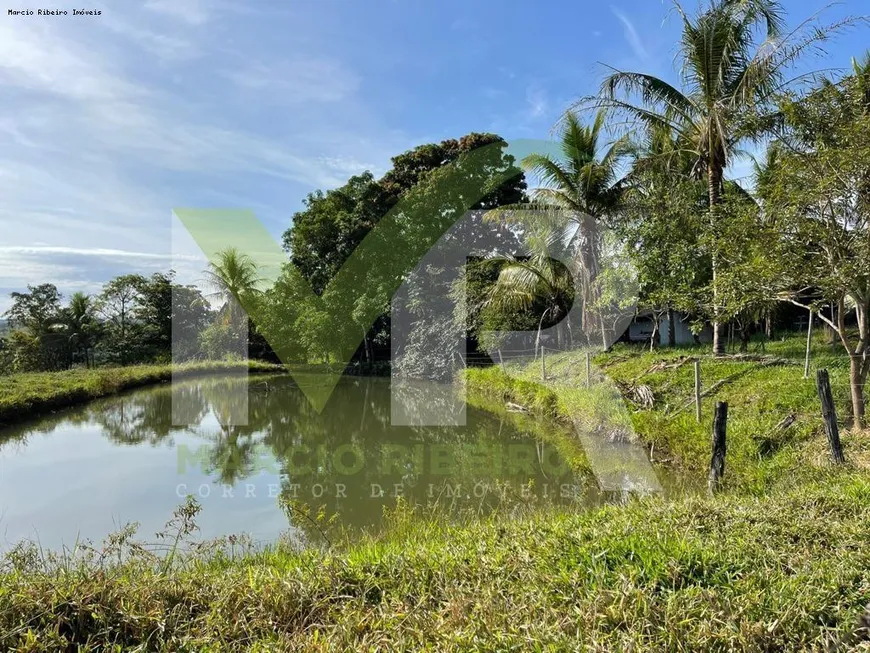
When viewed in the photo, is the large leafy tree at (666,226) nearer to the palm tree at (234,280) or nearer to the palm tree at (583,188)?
the palm tree at (583,188)

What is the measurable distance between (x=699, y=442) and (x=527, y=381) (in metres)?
5.93

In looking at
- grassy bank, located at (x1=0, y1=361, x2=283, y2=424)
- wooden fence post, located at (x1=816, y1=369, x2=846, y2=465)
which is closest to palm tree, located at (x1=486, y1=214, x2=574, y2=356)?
wooden fence post, located at (x1=816, y1=369, x2=846, y2=465)

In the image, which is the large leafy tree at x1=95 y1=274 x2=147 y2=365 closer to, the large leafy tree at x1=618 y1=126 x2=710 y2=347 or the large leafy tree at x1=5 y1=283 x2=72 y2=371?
the large leafy tree at x1=5 y1=283 x2=72 y2=371

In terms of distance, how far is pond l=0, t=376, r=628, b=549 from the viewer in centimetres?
529

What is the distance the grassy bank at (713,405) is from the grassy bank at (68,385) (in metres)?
11.0

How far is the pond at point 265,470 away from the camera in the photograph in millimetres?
5289

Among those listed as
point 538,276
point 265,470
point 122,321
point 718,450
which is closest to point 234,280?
point 122,321

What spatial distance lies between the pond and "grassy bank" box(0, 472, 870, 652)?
1.30 metres

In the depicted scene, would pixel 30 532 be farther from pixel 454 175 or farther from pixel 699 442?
pixel 454 175

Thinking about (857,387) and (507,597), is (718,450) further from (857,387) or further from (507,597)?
(507,597)

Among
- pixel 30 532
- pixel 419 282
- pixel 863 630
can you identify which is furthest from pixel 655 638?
pixel 419 282

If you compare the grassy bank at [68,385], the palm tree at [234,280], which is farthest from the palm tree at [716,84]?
the palm tree at [234,280]

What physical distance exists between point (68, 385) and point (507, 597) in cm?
1582

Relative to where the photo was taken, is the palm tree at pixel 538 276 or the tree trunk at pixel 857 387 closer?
the tree trunk at pixel 857 387
